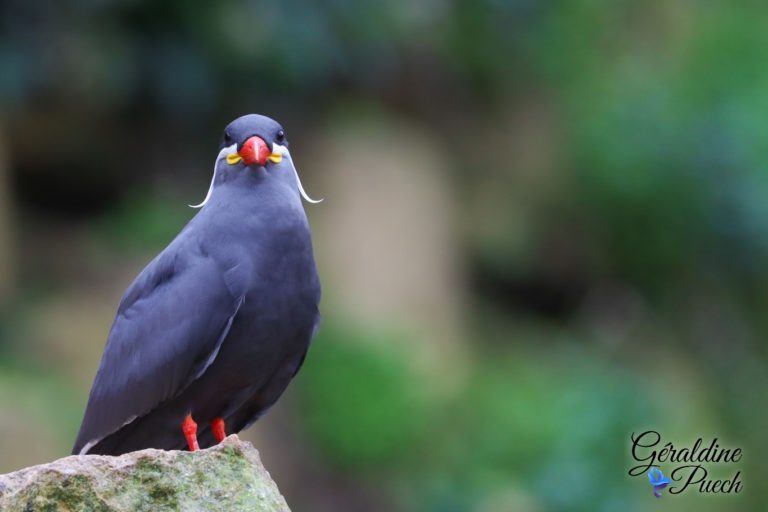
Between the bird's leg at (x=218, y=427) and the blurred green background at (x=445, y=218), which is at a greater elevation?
the blurred green background at (x=445, y=218)

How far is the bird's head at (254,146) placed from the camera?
4.63 m

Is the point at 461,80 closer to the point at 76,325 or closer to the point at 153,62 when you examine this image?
the point at 153,62

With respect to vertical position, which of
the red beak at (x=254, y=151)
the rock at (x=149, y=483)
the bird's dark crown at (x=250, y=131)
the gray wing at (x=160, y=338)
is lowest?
the rock at (x=149, y=483)

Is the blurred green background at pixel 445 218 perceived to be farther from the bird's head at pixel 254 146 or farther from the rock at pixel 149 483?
the rock at pixel 149 483

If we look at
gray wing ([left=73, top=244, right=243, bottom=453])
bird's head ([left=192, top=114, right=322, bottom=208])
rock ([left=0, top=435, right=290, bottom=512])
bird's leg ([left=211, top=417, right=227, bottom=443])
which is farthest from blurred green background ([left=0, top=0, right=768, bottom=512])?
rock ([left=0, top=435, right=290, bottom=512])

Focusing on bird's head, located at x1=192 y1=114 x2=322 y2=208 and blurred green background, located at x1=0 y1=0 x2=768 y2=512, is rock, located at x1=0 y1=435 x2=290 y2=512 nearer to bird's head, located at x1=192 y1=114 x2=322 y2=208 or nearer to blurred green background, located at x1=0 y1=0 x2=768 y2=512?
bird's head, located at x1=192 y1=114 x2=322 y2=208

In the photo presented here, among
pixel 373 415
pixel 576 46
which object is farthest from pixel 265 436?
pixel 576 46

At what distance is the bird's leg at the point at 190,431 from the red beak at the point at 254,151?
0.93 m

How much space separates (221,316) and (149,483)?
103cm

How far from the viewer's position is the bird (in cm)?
456

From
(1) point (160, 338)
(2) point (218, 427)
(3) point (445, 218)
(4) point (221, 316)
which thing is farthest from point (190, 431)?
(3) point (445, 218)

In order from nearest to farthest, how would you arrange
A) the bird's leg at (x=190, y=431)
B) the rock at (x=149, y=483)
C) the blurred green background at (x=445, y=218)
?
the rock at (x=149, y=483), the bird's leg at (x=190, y=431), the blurred green background at (x=445, y=218)

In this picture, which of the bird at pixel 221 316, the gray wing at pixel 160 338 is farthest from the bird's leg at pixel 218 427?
the gray wing at pixel 160 338

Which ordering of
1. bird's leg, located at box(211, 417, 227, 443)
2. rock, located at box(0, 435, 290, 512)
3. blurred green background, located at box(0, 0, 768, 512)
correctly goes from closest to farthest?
1. rock, located at box(0, 435, 290, 512)
2. bird's leg, located at box(211, 417, 227, 443)
3. blurred green background, located at box(0, 0, 768, 512)
